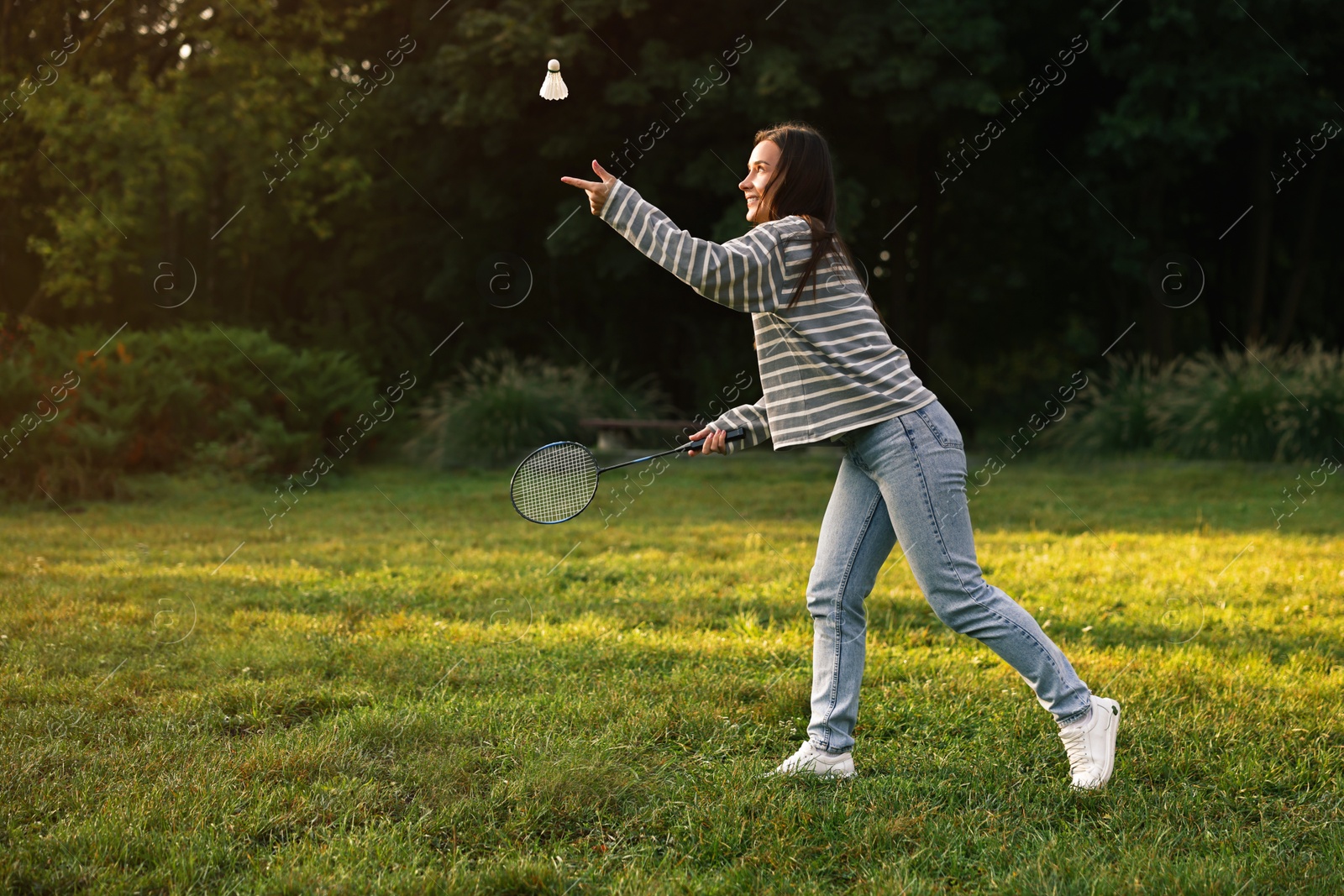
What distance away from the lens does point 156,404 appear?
12.7 meters

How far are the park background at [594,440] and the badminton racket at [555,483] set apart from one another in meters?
0.78

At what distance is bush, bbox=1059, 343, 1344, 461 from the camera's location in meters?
13.8

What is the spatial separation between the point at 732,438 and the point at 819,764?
1.14 meters

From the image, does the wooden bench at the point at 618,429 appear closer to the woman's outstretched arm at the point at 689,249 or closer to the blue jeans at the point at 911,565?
the blue jeans at the point at 911,565

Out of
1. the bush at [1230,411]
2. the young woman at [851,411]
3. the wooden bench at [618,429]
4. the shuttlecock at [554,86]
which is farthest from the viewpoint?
the wooden bench at [618,429]

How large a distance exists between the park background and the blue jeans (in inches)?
13.5

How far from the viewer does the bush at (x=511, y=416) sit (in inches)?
618

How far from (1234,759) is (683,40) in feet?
49.9

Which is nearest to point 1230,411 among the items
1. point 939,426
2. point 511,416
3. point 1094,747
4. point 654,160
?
point 654,160

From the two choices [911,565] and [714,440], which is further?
[714,440]

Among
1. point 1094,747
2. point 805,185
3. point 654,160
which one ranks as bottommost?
point 1094,747

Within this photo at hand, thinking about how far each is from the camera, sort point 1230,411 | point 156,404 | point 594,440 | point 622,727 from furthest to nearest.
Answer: point 594,440
point 1230,411
point 156,404
point 622,727

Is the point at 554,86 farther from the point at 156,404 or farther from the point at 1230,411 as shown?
the point at 1230,411

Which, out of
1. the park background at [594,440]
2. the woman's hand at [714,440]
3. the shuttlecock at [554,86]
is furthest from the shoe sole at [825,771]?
the shuttlecock at [554,86]
